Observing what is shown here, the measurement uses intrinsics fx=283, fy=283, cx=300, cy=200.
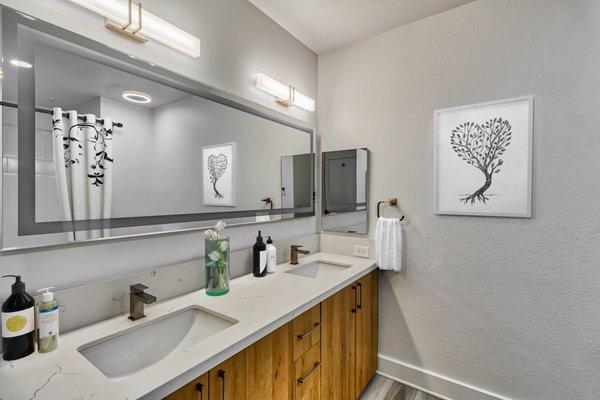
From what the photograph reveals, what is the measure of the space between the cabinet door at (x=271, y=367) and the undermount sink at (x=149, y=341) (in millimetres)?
155

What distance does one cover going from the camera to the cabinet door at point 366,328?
1791 millimetres

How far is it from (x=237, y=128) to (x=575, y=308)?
2.07 m

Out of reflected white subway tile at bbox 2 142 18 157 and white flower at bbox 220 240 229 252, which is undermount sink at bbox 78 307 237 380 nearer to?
white flower at bbox 220 240 229 252

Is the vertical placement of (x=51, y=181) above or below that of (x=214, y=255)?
above

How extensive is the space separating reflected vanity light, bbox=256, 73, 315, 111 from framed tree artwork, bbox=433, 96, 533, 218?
95 cm

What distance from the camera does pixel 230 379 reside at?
0.93 meters

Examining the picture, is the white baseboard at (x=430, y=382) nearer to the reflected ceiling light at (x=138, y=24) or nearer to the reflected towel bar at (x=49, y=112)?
the reflected towel bar at (x=49, y=112)

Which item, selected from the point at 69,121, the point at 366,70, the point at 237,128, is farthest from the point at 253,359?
the point at 366,70

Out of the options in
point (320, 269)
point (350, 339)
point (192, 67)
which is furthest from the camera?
point (320, 269)

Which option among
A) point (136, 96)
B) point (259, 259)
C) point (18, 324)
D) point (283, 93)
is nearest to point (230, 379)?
point (18, 324)

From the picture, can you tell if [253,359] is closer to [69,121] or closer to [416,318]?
[69,121]

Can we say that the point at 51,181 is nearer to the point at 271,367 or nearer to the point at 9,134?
the point at 9,134

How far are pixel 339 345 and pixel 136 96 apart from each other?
1590mm

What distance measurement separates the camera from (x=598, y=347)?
1.43 metres
